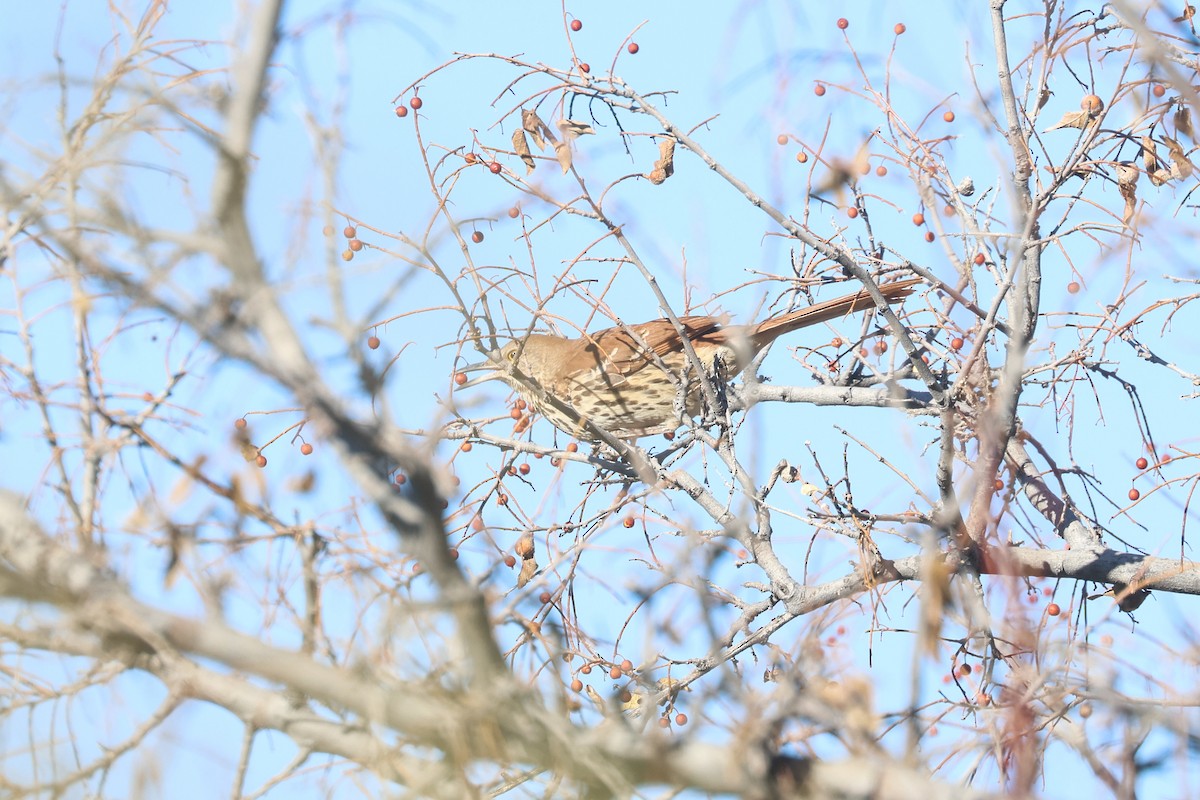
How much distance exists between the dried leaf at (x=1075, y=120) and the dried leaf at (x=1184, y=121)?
0.37 m

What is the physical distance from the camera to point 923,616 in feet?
6.45

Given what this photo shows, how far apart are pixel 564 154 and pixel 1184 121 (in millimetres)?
2152

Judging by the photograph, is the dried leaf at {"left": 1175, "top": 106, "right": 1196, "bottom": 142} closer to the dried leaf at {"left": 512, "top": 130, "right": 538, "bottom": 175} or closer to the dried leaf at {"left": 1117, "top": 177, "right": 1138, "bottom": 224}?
the dried leaf at {"left": 1117, "top": 177, "right": 1138, "bottom": 224}

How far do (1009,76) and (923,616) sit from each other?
3.00 metres

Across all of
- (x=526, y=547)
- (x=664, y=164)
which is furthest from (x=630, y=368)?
(x=664, y=164)

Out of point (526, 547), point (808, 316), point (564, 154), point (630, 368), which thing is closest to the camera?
point (564, 154)

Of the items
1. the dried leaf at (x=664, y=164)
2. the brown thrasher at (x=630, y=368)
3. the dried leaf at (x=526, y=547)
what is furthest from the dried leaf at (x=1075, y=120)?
the dried leaf at (x=526, y=547)

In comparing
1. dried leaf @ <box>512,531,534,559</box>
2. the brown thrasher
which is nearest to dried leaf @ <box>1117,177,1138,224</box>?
the brown thrasher

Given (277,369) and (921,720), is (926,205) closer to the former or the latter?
(921,720)

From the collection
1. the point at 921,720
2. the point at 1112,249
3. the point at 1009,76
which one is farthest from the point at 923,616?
the point at 1009,76

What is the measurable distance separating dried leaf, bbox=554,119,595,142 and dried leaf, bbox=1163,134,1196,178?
1994 millimetres

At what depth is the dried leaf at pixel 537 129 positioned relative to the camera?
419cm

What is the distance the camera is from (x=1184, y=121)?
4.30m

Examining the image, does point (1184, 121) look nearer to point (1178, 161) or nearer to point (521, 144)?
point (1178, 161)
